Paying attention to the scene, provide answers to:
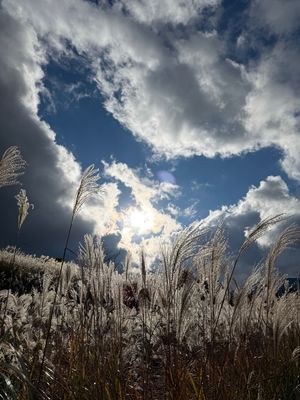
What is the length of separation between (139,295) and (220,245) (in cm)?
109

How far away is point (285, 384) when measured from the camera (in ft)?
13.3

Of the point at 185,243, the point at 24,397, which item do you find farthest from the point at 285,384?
the point at 24,397

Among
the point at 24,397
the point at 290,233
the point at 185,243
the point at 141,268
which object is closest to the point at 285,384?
the point at 290,233

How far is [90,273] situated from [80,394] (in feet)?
3.31

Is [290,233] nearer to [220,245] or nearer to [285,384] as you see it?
[220,245]

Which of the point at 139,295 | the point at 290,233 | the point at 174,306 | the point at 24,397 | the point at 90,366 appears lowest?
the point at 24,397

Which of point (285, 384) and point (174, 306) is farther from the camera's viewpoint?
point (285, 384)

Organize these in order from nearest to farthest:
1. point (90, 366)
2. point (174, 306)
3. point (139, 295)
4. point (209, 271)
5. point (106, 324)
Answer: point (174, 306), point (209, 271), point (90, 366), point (139, 295), point (106, 324)

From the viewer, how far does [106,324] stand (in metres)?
4.87

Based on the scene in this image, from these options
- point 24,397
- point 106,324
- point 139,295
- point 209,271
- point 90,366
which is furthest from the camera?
point 106,324

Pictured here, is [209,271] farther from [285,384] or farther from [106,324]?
[106,324]

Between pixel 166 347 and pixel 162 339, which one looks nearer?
pixel 166 347

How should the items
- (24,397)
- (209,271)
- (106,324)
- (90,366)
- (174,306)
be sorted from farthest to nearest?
(106,324)
(90,366)
(209,271)
(174,306)
(24,397)

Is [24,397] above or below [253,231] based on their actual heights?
below
